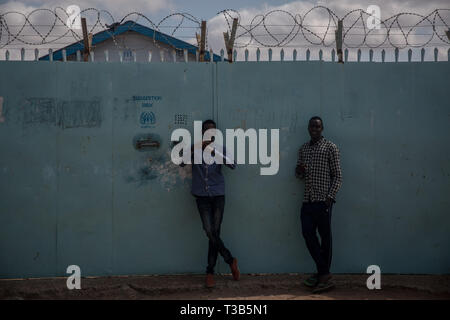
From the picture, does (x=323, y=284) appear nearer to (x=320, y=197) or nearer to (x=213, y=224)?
(x=320, y=197)

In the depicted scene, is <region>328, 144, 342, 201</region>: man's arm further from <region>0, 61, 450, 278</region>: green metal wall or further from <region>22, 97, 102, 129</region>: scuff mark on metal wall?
<region>22, 97, 102, 129</region>: scuff mark on metal wall

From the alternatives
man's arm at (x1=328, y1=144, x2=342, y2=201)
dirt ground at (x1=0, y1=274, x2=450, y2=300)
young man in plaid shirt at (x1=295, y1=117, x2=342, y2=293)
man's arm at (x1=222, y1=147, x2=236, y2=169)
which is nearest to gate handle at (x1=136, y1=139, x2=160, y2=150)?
man's arm at (x1=222, y1=147, x2=236, y2=169)

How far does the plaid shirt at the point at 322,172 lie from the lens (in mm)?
4418

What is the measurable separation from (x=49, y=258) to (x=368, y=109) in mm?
3991

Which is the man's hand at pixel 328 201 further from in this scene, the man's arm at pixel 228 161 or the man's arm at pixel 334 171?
the man's arm at pixel 228 161

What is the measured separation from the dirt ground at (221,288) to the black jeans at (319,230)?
0.34 m

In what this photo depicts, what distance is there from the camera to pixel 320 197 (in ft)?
14.5

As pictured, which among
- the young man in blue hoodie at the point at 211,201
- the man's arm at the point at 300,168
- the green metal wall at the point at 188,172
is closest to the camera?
the young man in blue hoodie at the point at 211,201

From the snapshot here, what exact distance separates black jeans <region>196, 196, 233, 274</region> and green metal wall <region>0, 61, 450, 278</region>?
0.31m

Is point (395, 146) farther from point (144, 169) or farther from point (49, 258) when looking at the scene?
point (49, 258)

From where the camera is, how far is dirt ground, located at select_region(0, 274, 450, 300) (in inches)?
174
